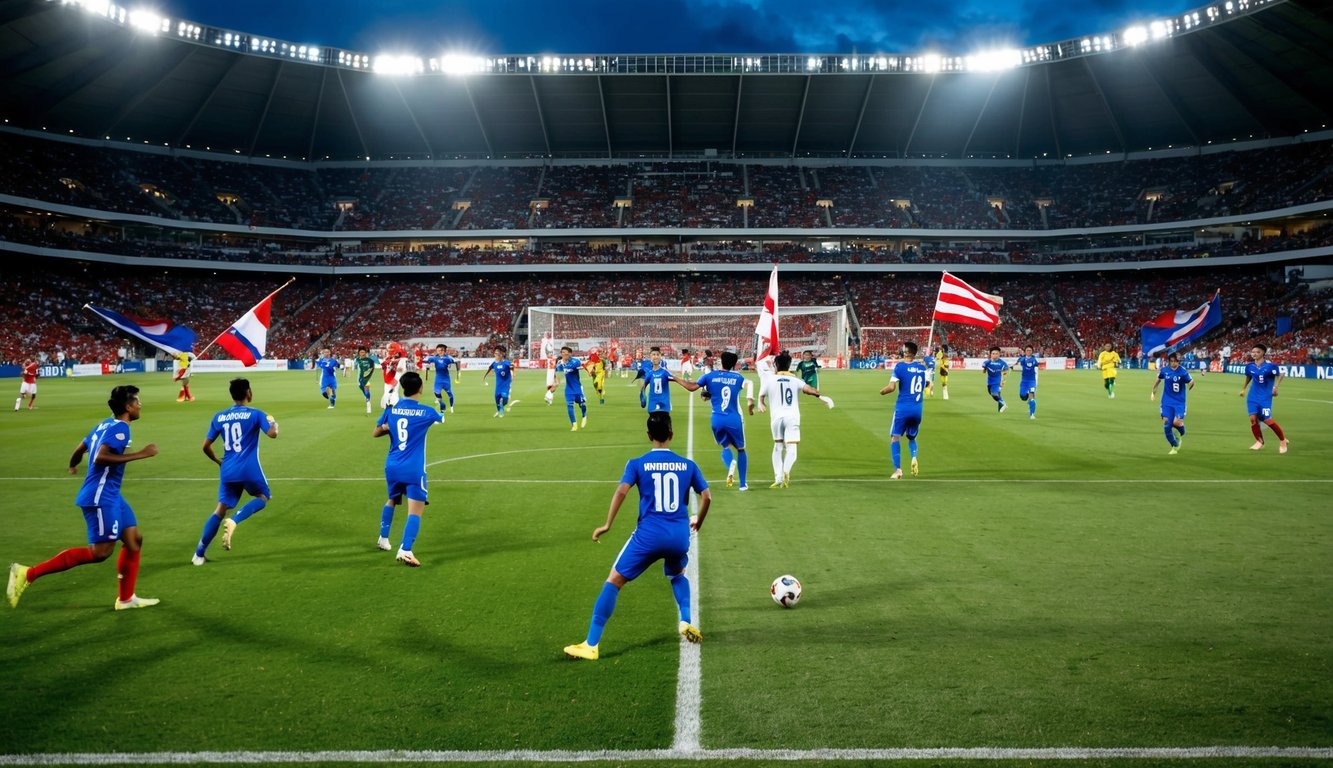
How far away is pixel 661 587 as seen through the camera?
8.27 meters

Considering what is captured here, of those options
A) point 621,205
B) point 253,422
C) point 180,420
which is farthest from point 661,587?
point 621,205

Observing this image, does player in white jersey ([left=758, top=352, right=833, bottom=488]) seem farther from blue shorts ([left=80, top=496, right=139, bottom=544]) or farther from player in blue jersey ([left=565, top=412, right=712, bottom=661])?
blue shorts ([left=80, top=496, right=139, bottom=544])

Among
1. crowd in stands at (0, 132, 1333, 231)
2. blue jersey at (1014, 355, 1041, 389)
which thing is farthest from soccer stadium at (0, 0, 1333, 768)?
blue jersey at (1014, 355, 1041, 389)

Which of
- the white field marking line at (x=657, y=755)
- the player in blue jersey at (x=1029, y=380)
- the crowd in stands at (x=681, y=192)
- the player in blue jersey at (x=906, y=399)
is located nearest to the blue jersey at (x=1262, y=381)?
the player in blue jersey at (x=1029, y=380)

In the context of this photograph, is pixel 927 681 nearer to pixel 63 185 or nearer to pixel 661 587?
A: pixel 661 587

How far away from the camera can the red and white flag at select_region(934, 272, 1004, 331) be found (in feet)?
80.0

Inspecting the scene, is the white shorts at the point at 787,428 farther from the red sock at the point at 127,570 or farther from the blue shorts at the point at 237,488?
the red sock at the point at 127,570

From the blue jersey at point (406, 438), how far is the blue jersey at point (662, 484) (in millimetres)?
3730

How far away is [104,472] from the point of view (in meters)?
7.45

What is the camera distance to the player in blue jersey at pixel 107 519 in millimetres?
7391

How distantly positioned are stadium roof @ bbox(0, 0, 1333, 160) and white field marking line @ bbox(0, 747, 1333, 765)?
5898 cm

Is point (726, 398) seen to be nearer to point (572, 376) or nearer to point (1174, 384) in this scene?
point (572, 376)

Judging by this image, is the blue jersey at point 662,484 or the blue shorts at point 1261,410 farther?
the blue shorts at point 1261,410

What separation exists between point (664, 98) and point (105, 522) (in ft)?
219
